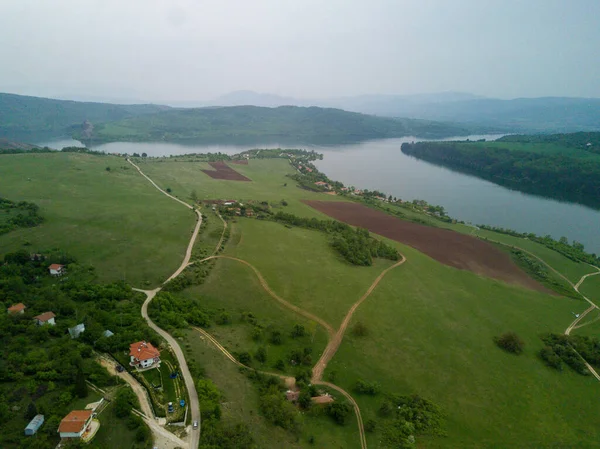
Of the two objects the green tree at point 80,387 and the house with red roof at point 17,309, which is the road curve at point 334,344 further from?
the house with red roof at point 17,309

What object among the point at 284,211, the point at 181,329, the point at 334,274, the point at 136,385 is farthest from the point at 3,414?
the point at 284,211

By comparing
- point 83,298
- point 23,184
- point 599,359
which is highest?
point 23,184

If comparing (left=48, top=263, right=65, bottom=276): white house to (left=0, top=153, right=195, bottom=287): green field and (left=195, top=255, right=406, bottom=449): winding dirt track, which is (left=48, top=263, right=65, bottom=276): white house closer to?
(left=0, top=153, right=195, bottom=287): green field

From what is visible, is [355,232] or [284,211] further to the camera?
[284,211]

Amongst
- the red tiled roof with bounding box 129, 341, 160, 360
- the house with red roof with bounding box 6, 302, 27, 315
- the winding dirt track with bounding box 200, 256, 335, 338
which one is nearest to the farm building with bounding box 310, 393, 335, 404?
the winding dirt track with bounding box 200, 256, 335, 338

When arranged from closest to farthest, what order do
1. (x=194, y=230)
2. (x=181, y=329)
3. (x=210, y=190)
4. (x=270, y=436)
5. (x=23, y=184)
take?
(x=270, y=436) < (x=181, y=329) < (x=194, y=230) < (x=23, y=184) < (x=210, y=190)

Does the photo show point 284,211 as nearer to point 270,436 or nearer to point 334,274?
point 334,274
